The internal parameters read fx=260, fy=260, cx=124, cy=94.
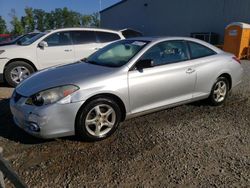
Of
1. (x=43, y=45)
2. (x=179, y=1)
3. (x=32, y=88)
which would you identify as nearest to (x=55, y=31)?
(x=43, y=45)

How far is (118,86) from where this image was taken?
11.8 feet

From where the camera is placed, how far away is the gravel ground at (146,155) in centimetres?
274

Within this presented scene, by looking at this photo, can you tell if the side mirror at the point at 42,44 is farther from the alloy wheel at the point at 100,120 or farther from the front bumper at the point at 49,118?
the alloy wheel at the point at 100,120

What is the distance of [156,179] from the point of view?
108 inches

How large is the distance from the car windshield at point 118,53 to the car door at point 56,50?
2913mm

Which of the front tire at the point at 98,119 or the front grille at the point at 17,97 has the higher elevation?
the front grille at the point at 17,97

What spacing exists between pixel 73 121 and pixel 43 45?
431 cm

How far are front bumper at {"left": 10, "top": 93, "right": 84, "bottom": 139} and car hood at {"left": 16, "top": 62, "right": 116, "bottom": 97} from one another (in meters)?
0.23

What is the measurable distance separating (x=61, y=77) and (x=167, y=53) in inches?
69.6

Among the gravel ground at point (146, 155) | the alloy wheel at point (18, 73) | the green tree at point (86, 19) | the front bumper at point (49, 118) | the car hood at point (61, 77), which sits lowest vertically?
the green tree at point (86, 19)

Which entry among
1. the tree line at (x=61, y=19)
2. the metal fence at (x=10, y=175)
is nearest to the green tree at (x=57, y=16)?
the tree line at (x=61, y=19)

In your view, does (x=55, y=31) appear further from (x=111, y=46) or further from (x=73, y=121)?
(x=73, y=121)

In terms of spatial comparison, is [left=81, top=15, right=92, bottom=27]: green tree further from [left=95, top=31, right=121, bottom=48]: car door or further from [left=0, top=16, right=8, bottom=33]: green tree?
[left=95, top=31, right=121, bottom=48]: car door

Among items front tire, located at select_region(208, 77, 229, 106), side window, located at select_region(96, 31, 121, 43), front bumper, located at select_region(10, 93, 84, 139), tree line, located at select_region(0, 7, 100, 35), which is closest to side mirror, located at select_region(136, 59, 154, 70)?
front bumper, located at select_region(10, 93, 84, 139)
